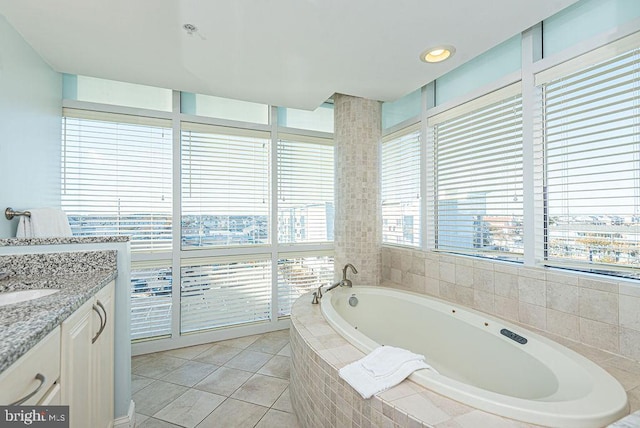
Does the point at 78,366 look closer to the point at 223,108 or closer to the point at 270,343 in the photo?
the point at 270,343

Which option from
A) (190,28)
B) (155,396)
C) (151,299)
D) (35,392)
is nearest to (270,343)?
(155,396)

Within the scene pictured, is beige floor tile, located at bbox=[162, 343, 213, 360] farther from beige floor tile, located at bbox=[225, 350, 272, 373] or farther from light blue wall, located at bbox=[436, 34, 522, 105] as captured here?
light blue wall, located at bbox=[436, 34, 522, 105]

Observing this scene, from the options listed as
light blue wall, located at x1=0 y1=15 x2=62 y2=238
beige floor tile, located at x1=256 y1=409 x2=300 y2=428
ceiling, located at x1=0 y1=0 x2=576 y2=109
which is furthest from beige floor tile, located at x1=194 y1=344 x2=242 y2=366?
ceiling, located at x1=0 y1=0 x2=576 y2=109

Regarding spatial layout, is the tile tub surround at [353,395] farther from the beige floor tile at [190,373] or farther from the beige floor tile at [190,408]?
the beige floor tile at [190,373]

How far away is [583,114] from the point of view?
1.70 meters

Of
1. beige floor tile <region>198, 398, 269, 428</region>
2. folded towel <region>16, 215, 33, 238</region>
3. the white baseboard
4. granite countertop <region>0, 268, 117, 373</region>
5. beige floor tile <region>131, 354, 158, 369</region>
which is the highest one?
folded towel <region>16, 215, 33, 238</region>

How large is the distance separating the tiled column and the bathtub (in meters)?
0.40

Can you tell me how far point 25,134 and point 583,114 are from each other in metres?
3.52

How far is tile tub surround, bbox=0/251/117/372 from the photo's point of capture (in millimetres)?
771

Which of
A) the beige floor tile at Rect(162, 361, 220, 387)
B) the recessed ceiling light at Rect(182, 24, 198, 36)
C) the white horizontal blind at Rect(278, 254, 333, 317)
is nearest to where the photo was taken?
the recessed ceiling light at Rect(182, 24, 198, 36)

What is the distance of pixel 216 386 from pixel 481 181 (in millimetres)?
2498

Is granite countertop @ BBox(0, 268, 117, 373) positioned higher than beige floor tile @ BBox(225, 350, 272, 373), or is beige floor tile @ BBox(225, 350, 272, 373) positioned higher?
granite countertop @ BBox(0, 268, 117, 373)

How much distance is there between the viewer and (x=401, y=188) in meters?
3.03

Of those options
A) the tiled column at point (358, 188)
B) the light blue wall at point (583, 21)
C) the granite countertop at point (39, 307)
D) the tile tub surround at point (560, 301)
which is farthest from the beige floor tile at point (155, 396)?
Answer: the light blue wall at point (583, 21)
